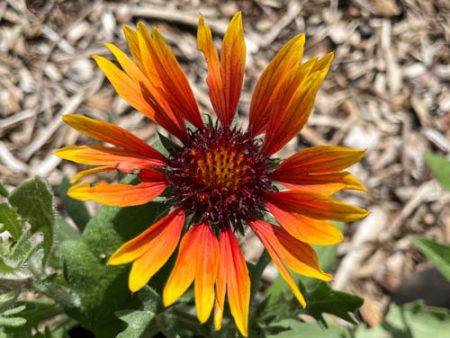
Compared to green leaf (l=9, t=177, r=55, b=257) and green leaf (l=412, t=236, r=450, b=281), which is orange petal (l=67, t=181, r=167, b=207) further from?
green leaf (l=412, t=236, r=450, b=281)

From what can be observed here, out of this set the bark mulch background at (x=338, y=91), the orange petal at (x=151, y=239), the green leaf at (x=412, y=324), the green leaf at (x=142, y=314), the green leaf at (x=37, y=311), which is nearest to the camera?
the orange petal at (x=151, y=239)

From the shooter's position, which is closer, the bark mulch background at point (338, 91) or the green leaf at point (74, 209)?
the green leaf at point (74, 209)

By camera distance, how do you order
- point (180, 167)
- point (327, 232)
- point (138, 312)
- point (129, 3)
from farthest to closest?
point (129, 3)
point (180, 167)
point (138, 312)
point (327, 232)

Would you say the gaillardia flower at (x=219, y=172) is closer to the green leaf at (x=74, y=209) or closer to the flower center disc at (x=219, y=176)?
the flower center disc at (x=219, y=176)

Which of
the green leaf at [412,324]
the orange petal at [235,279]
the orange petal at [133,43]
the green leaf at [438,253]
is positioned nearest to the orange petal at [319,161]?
the orange petal at [235,279]

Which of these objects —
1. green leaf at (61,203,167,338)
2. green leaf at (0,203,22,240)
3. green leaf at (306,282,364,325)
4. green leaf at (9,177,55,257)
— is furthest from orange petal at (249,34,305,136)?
green leaf at (0,203,22,240)

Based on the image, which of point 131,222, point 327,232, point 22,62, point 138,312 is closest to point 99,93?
point 22,62

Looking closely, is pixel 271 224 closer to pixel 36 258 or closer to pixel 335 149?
pixel 335 149
